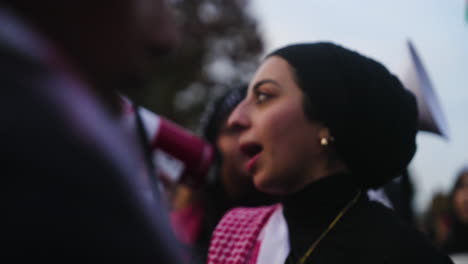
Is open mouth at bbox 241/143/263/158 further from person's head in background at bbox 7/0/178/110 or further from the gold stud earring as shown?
person's head in background at bbox 7/0/178/110

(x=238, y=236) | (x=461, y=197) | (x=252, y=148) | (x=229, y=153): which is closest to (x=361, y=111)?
(x=252, y=148)

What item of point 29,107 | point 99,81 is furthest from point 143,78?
point 29,107

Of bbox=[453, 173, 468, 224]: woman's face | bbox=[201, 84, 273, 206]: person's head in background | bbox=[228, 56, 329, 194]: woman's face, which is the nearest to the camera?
bbox=[228, 56, 329, 194]: woman's face

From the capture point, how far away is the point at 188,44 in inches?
695

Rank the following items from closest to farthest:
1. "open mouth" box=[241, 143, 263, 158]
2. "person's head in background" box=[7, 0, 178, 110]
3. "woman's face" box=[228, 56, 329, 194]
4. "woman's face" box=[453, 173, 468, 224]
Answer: "person's head in background" box=[7, 0, 178, 110] < "woman's face" box=[228, 56, 329, 194] < "open mouth" box=[241, 143, 263, 158] < "woman's face" box=[453, 173, 468, 224]

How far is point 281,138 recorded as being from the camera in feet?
5.45

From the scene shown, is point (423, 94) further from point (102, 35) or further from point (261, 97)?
point (102, 35)

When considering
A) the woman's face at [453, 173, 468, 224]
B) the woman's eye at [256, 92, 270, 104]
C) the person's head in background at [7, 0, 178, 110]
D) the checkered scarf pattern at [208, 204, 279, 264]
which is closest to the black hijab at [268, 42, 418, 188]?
the woman's eye at [256, 92, 270, 104]

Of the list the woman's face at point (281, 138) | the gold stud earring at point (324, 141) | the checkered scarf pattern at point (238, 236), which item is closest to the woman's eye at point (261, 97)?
the woman's face at point (281, 138)

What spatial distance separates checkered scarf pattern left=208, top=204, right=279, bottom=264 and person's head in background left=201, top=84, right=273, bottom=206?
0.56 m

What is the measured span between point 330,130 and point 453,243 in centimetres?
331

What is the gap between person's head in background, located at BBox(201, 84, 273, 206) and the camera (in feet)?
8.69

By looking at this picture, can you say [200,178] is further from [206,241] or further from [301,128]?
[301,128]

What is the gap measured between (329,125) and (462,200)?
3.22 metres
